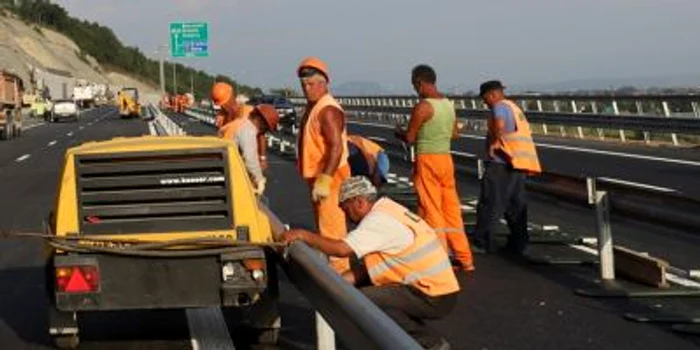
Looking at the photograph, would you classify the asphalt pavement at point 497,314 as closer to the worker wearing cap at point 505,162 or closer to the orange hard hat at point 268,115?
the worker wearing cap at point 505,162

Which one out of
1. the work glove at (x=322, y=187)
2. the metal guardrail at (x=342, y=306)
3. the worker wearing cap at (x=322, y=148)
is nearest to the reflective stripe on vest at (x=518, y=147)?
the worker wearing cap at (x=322, y=148)

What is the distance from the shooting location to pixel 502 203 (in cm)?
1006

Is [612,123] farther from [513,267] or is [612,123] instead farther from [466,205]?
[513,267]

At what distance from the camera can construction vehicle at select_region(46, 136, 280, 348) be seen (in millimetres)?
6355

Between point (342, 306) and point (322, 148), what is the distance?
3.27m

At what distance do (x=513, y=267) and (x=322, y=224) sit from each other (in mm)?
2976

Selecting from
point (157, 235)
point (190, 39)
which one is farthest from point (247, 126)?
point (190, 39)

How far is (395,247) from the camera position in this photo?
5586 millimetres

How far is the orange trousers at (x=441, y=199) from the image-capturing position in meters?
9.41

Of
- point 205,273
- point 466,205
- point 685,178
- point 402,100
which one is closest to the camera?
point 205,273

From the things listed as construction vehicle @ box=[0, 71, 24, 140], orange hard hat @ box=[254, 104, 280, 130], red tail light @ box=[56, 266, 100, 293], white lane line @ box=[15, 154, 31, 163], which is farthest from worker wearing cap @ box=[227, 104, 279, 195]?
construction vehicle @ box=[0, 71, 24, 140]

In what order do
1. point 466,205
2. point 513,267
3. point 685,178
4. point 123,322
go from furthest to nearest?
point 685,178 → point 466,205 → point 513,267 → point 123,322

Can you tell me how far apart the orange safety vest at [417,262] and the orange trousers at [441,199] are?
12.0 feet

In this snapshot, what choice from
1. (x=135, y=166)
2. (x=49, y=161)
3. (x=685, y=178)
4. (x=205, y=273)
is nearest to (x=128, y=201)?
(x=135, y=166)
